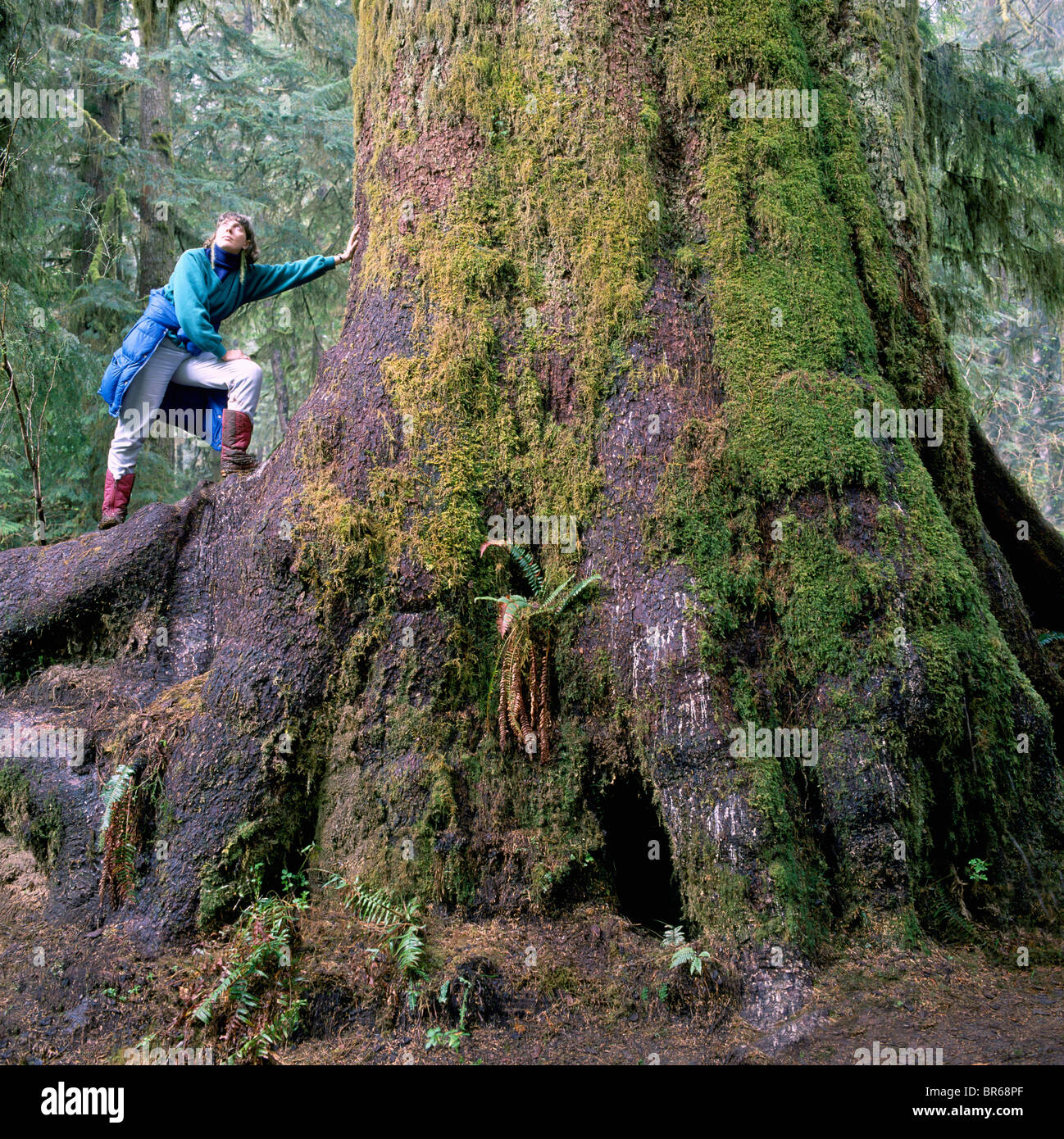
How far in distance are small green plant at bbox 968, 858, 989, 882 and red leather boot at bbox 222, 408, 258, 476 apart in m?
4.67

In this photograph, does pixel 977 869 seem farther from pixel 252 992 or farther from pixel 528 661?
pixel 252 992

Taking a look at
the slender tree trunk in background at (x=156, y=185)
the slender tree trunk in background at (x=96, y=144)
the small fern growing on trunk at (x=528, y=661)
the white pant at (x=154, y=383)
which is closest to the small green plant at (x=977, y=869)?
the small fern growing on trunk at (x=528, y=661)

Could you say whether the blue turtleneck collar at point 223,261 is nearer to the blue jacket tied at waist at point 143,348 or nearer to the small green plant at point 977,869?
the blue jacket tied at waist at point 143,348

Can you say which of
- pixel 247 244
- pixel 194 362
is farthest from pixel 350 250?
pixel 194 362

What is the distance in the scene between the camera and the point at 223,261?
6238 mm

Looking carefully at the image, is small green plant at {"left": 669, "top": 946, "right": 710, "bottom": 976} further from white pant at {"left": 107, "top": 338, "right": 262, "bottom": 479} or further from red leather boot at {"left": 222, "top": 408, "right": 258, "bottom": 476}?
white pant at {"left": 107, "top": 338, "right": 262, "bottom": 479}

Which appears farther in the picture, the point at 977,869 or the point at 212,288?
the point at 212,288

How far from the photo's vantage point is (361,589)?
489cm

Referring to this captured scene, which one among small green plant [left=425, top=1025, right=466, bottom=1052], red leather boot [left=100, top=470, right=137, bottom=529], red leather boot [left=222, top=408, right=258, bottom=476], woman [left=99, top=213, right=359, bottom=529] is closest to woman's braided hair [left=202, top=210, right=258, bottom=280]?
woman [left=99, top=213, right=359, bottom=529]

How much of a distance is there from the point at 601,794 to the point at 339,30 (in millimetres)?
14611

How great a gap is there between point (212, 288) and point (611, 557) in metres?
3.48

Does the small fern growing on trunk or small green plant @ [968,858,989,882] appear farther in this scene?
the small fern growing on trunk

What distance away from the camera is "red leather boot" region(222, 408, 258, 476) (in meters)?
5.78

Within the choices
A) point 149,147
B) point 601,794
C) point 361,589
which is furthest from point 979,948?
point 149,147
